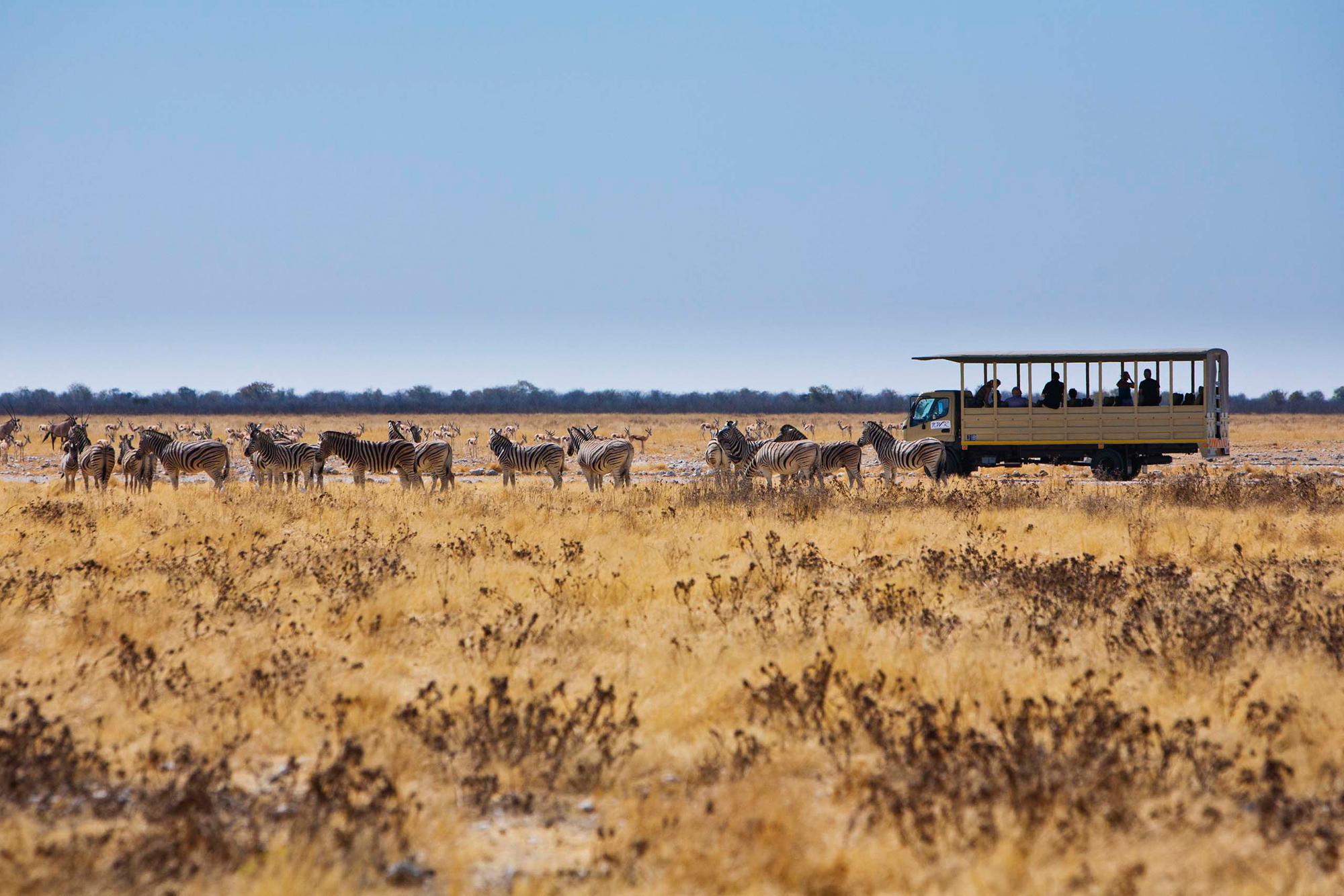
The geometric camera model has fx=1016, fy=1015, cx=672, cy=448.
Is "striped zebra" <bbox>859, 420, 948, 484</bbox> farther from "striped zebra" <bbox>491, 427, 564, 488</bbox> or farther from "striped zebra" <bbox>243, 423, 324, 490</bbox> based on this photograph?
"striped zebra" <bbox>243, 423, 324, 490</bbox>

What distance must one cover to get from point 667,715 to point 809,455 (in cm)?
1406

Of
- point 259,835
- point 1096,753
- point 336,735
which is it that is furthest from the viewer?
point 336,735

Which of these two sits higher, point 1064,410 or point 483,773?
point 1064,410

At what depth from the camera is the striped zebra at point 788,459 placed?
1981cm

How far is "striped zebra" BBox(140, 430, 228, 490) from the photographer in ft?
67.9

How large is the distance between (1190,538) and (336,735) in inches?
376

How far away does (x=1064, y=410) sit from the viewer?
2186cm

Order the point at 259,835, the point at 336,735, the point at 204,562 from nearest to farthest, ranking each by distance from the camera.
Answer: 1. the point at 259,835
2. the point at 336,735
3. the point at 204,562

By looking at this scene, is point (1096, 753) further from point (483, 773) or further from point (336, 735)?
point (336, 735)

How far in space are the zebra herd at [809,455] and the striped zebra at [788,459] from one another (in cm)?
1

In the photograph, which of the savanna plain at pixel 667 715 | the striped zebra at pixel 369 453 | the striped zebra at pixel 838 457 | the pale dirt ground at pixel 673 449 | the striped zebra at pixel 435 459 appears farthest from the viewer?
the pale dirt ground at pixel 673 449

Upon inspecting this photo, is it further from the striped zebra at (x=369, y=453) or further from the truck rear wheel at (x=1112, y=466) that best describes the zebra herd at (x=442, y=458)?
the truck rear wheel at (x=1112, y=466)

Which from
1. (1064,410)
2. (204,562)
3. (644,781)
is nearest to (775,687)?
(644,781)

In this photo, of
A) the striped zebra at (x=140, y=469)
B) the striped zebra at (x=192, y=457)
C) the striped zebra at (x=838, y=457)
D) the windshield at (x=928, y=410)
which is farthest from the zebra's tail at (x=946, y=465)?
the striped zebra at (x=140, y=469)
